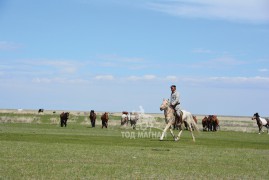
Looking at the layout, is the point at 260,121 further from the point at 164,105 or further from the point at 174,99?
the point at 174,99

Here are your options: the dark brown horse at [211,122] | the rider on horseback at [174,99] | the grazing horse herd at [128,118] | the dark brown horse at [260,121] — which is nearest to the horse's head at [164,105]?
the rider on horseback at [174,99]

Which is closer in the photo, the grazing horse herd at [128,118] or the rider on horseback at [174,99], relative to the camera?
the rider on horseback at [174,99]

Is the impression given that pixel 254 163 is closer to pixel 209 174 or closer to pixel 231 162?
pixel 231 162

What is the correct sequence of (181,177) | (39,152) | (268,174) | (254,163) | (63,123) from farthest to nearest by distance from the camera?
(63,123)
(39,152)
(254,163)
(268,174)
(181,177)

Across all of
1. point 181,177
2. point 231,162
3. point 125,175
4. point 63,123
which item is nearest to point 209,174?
point 181,177

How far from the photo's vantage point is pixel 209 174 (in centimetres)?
1194

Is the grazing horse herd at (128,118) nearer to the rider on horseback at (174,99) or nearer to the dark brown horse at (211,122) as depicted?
the dark brown horse at (211,122)

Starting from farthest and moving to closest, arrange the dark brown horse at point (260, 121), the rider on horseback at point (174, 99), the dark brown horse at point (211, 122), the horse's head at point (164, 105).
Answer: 1. the dark brown horse at point (211, 122)
2. the dark brown horse at point (260, 121)
3. the horse's head at point (164, 105)
4. the rider on horseback at point (174, 99)

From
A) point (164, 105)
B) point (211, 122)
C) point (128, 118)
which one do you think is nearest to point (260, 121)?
point (211, 122)

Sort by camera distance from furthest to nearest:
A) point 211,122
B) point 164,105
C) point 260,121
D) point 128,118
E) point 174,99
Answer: point 211,122 < point 128,118 < point 260,121 < point 164,105 < point 174,99

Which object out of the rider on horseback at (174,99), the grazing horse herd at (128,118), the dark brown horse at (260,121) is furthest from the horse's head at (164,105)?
the dark brown horse at (260,121)

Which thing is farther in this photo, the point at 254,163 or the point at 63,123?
the point at 63,123

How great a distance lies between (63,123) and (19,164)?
132ft

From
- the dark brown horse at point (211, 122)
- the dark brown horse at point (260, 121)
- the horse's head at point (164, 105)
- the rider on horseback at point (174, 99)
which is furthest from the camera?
the dark brown horse at point (211, 122)
